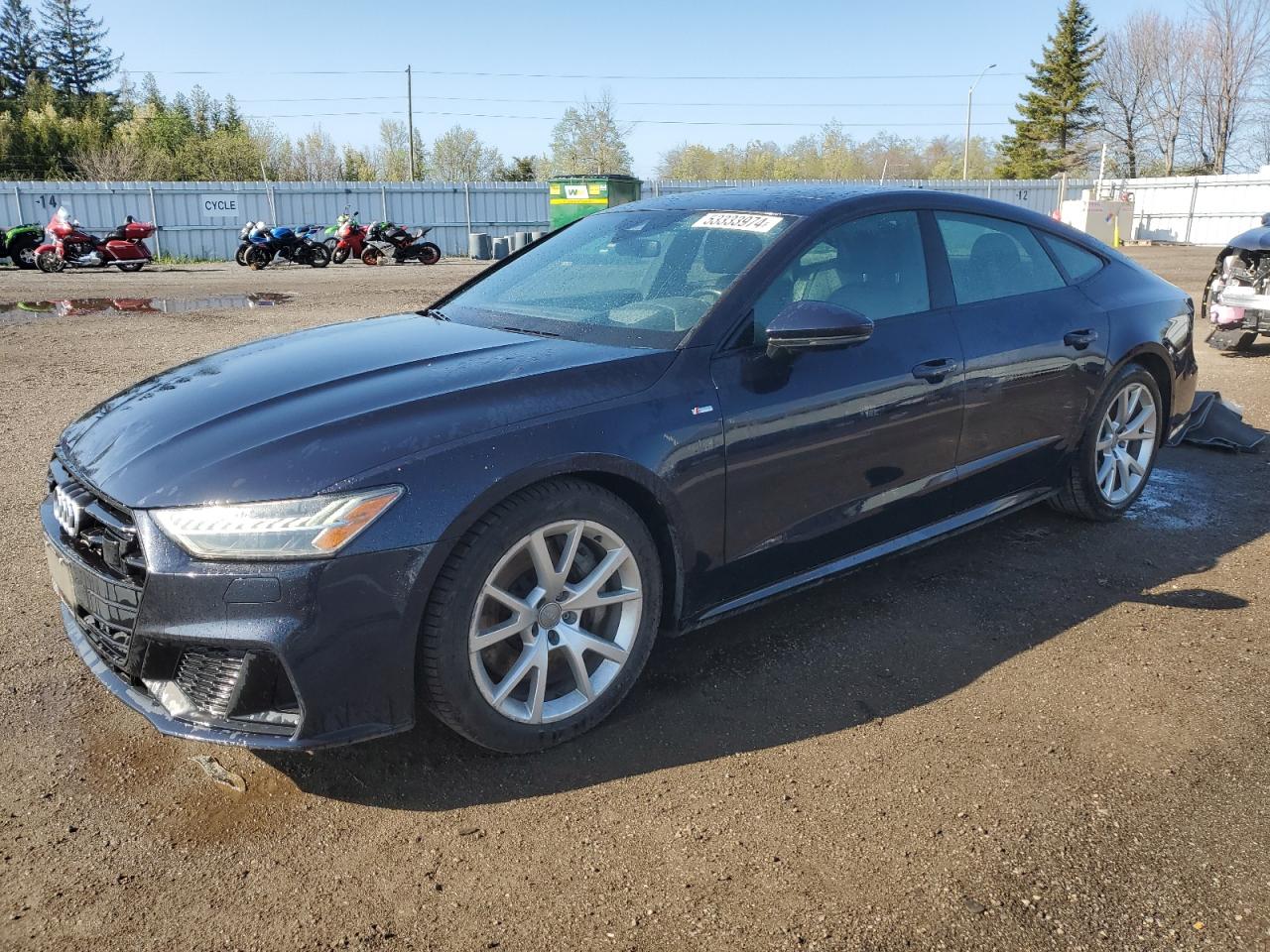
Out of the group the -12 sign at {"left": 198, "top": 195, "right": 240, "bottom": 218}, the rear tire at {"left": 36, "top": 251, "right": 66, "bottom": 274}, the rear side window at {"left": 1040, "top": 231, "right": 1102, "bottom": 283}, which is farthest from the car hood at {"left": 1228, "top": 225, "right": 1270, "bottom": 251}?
the -12 sign at {"left": 198, "top": 195, "right": 240, "bottom": 218}

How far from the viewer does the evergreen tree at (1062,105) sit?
62531mm

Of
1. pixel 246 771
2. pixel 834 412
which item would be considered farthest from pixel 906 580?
pixel 246 771

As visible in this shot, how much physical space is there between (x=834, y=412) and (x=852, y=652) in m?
0.85

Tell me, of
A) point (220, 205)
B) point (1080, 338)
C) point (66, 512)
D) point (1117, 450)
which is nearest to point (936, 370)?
point (1080, 338)

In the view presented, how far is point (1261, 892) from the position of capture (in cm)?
230

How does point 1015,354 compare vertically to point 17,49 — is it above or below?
below

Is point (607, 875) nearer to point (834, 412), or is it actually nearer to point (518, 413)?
point (518, 413)

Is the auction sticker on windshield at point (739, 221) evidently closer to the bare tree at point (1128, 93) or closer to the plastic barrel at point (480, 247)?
the plastic barrel at point (480, 247)

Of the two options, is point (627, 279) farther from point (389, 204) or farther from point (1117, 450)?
point (389, 204)

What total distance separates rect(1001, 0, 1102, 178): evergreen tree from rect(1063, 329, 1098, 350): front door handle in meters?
65.8

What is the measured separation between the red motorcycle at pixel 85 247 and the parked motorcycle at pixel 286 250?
7.44 feet

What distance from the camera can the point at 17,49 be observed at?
62500 millimetres

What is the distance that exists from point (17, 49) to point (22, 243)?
51.6 meters

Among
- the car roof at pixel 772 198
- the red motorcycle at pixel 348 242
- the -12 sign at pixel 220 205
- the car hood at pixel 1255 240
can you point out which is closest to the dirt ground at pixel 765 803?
the car roof at pixel 772 198
